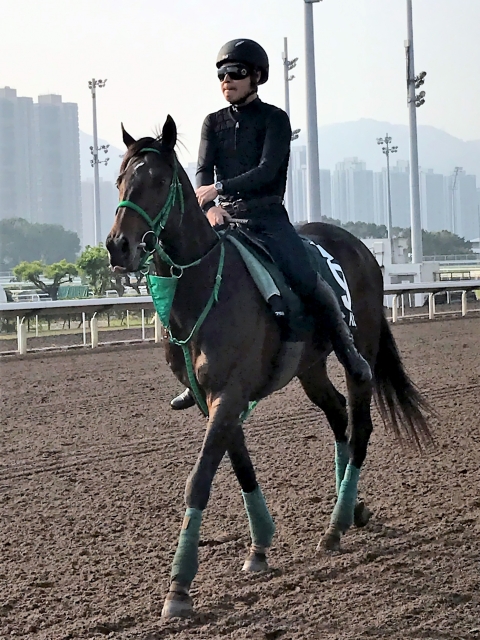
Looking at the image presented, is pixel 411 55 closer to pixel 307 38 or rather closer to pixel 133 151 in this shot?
pixel 307 38

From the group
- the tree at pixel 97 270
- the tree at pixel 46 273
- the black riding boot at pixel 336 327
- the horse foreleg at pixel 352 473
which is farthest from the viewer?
the tree at pixel 46 273

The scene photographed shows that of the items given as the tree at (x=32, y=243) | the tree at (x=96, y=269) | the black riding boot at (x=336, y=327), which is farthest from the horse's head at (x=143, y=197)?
the tree at (x=32, y=243)

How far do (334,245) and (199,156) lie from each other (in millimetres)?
1387

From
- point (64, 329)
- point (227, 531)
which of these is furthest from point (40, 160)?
point (227, 531)

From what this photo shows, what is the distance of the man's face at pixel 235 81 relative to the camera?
15.2ft

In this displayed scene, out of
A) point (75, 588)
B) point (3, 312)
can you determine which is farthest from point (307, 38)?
point (75, 588)

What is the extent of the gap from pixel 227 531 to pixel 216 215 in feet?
6.14

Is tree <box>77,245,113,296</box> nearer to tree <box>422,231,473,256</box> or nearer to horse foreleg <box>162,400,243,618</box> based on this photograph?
horse foreleg <box>162,400,243,618</box>

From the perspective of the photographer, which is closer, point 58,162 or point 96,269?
point 96,269

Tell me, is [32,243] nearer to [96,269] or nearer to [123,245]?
[96,269]

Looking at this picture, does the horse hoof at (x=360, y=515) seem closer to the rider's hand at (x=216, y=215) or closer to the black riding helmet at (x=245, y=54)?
the rider's hand at (x=216, y=215)

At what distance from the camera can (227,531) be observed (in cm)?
524

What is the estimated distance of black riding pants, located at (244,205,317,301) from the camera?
4695 millimetres

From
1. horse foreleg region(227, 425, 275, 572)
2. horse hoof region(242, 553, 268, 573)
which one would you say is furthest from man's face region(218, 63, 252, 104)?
horse hoof region(242, 553, 268, 573)
